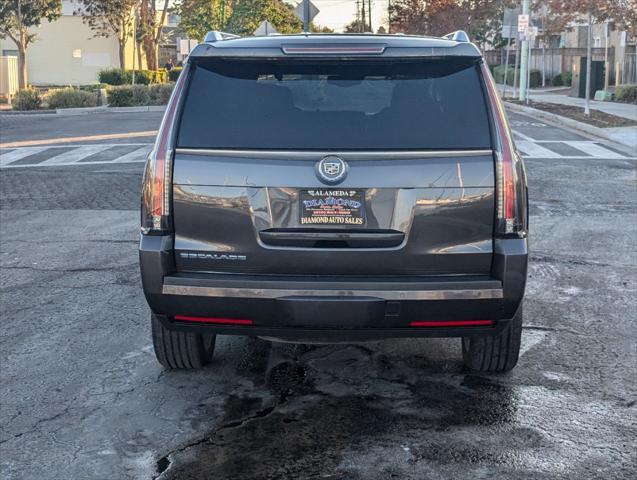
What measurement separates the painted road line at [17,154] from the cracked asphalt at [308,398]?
9.92 m

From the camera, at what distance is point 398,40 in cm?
498

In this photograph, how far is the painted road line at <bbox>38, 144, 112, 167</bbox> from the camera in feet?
58.5

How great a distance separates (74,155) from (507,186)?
50.2ft

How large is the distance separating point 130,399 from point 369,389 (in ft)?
4.19

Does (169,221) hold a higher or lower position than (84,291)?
higher

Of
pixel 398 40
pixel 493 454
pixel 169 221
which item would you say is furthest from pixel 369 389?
pixel 398 40

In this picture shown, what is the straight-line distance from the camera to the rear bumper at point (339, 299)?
471cm

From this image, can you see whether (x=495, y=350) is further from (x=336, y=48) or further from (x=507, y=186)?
(x=336, y=48)

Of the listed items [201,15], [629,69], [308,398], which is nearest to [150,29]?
[201,15]

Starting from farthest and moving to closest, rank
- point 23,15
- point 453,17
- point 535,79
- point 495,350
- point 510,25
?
point 453,17 → point 535,79 → point 23,15 → point 510,25 → point 495,350

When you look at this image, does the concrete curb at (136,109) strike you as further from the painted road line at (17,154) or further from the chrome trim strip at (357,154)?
the chrome trim strip at (357,154)

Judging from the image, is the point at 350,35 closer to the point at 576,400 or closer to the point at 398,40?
the point at 398,40

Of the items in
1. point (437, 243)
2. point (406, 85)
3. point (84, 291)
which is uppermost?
point (406, 85)

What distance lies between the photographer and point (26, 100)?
113ft
